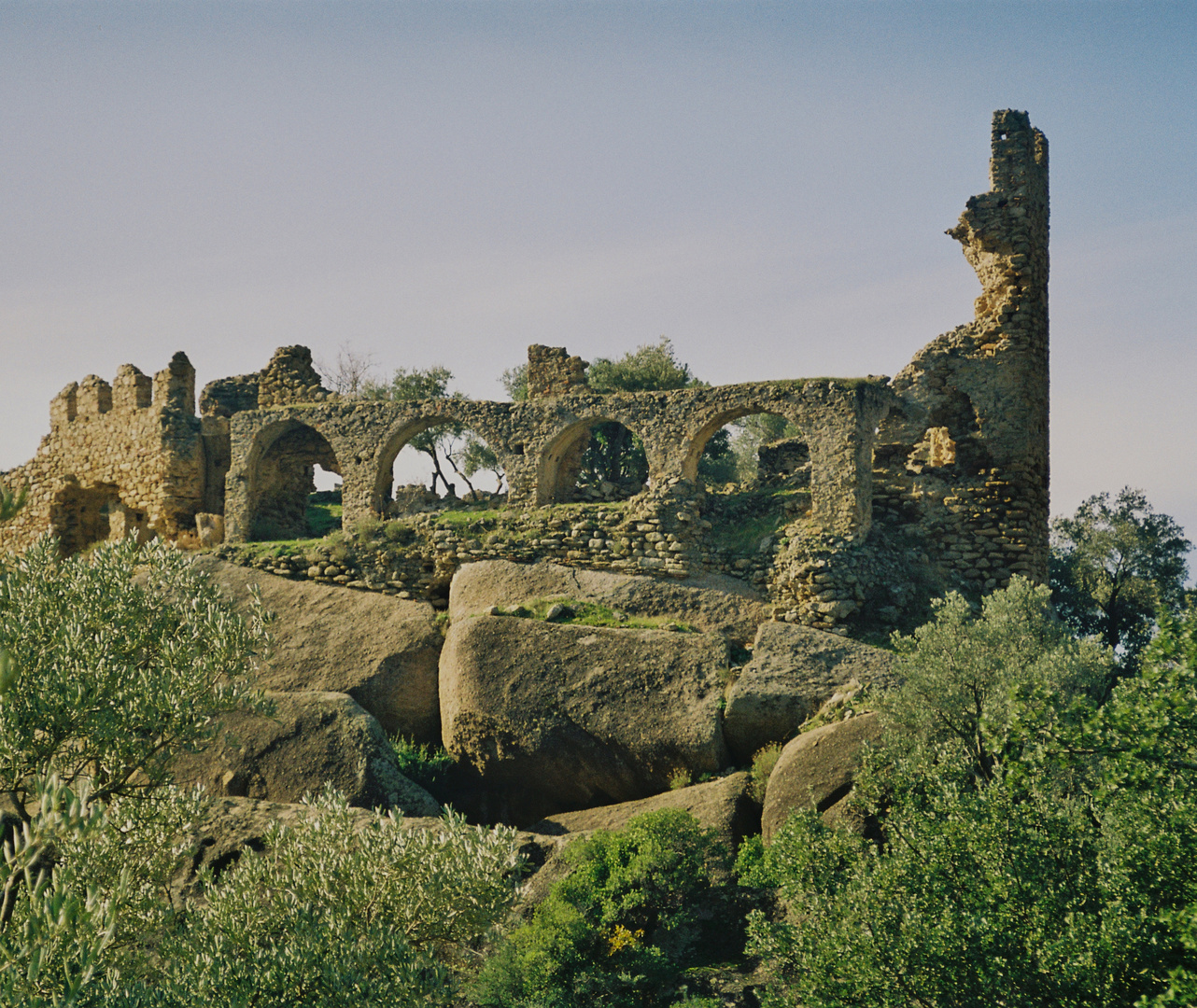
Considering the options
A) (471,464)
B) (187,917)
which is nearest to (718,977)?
(187,917)

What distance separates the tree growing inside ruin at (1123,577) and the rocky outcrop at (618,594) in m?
11.1

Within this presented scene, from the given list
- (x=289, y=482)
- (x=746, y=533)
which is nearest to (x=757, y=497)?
(x=746, y=533)

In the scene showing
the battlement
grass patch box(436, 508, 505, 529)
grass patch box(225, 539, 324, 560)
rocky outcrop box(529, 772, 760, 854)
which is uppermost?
the battlement

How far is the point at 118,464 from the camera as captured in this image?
29.9 meters

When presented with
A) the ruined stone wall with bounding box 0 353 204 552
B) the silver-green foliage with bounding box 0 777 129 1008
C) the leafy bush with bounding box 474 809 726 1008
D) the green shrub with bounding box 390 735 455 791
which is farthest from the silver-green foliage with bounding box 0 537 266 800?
the ruined stone wall with bounding box 0 353 204 552

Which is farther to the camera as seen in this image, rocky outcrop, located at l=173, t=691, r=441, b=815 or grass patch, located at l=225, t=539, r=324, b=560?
grass patch, located at l=225, t=539, r=324, b=560

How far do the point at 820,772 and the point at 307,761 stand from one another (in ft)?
28.4

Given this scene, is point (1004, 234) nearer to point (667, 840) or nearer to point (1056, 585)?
point (1056, 585)

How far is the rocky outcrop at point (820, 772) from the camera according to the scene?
1781 cm

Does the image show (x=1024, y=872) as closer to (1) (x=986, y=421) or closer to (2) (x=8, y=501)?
(2) (x=8, y=501)

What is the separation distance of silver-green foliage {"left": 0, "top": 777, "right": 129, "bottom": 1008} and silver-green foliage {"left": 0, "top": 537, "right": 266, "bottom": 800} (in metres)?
1.48

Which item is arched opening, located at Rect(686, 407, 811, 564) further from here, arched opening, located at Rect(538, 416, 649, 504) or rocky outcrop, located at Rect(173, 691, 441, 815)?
rocky outcrop, located at Rect(173, 691, 441, 815)

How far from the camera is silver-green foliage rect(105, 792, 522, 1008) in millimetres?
10469

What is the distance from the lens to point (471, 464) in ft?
146
